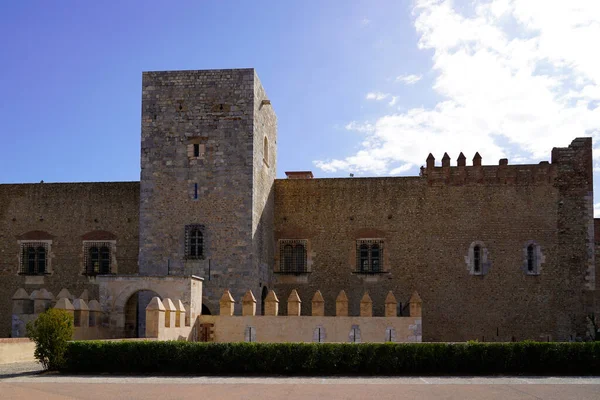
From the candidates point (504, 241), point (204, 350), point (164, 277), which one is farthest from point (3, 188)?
point (504, 241)

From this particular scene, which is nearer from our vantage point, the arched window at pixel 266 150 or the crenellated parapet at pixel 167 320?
the crenellated parapet at pixel 167 320

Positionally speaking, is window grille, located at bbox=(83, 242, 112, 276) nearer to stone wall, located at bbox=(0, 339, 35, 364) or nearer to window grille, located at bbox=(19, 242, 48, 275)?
window grille, located at bbox=(19, 242, 48, 275)

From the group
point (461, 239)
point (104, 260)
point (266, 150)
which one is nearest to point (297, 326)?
point (266, 150)

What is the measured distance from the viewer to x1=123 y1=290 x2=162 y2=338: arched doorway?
22666 mm

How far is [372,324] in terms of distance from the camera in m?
22.6

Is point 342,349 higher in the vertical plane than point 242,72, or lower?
lower

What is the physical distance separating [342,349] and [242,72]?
37.7 feet

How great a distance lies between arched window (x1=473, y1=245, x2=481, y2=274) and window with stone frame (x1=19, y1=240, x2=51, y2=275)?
653 inches

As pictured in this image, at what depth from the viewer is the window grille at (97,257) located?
27.7 metres

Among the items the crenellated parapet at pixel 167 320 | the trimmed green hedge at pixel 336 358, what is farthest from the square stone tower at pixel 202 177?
the trimmed green hedge at pixel 336 358

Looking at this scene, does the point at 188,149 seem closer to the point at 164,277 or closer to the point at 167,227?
the point at 167,227

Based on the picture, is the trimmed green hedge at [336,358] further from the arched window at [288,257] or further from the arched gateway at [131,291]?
the arched window at [288,257]

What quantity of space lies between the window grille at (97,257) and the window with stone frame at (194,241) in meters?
4.71

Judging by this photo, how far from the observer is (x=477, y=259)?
2711 centimetres
